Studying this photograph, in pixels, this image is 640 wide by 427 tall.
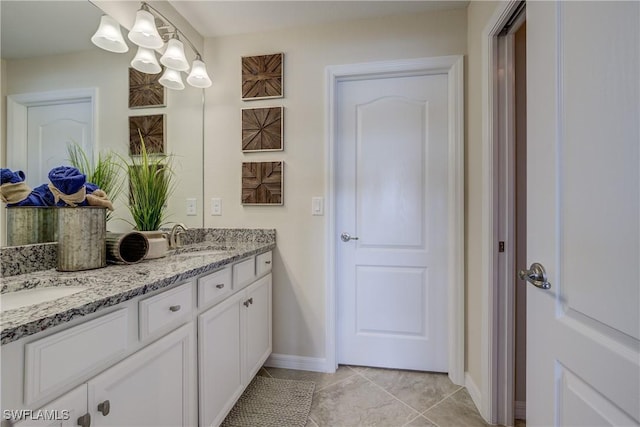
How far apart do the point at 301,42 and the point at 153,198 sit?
57.3 inches

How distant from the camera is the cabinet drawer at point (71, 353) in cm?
64

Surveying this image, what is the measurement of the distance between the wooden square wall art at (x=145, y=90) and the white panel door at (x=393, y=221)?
3.86 ft

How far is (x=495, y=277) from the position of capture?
1510 millimetres

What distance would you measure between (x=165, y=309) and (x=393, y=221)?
147 centimetres

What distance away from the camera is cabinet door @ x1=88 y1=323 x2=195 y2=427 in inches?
31.9

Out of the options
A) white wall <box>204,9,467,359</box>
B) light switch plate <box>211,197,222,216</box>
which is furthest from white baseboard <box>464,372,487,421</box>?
light switch plate <box>211,197,222,216</box>

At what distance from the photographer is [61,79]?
4.14ft

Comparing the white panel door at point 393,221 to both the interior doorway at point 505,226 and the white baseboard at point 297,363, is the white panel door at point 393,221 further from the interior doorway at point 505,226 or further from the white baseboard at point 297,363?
the interior doorway at point 505,226

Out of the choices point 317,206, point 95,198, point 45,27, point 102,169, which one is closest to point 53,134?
point 102,169

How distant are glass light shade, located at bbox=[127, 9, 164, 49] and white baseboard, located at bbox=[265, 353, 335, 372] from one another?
2.11 m

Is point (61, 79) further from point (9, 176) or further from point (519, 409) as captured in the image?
point (519, 409)
